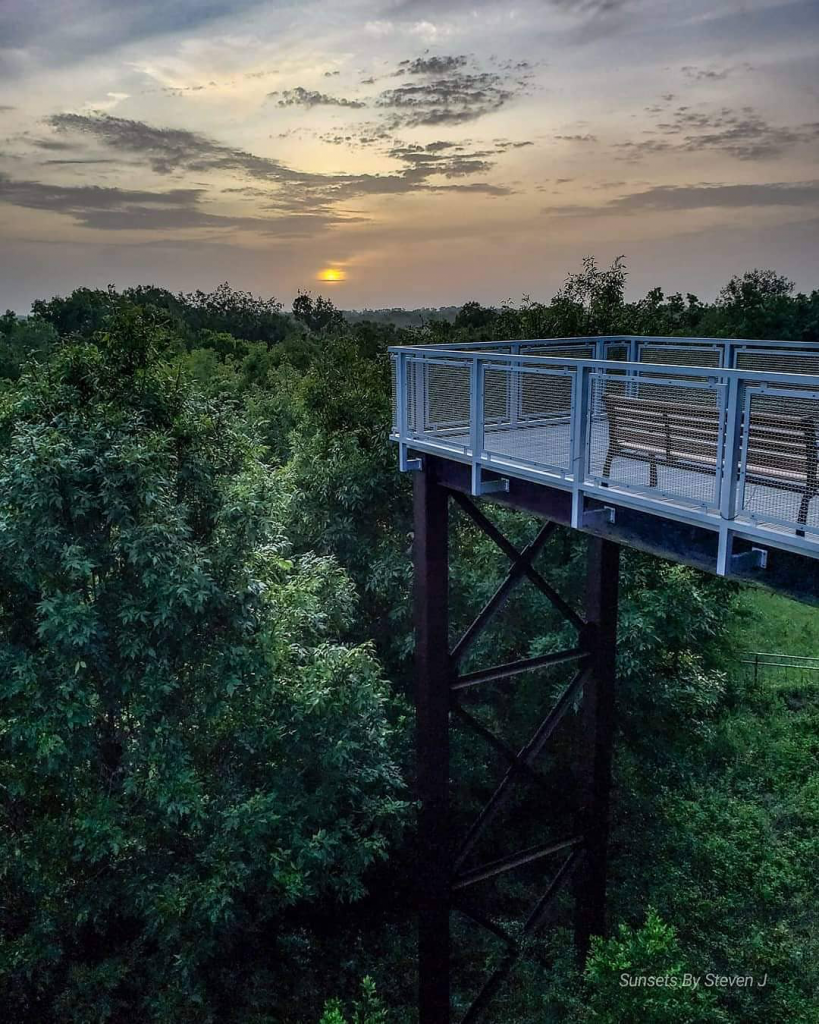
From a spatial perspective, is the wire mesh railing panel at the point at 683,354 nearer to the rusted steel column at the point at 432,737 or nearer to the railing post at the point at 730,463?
the rusted steel column at the point at 432,737

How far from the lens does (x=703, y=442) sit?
5.44 metres

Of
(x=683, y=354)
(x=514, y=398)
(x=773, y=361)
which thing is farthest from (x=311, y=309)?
(x=514, y=398)

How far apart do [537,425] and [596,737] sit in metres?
4.43

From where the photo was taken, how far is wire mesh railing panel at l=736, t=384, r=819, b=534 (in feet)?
15.7

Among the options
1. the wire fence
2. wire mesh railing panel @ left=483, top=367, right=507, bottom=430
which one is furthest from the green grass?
wire mesh railing panel @ left=483, top=367, right=507, bottom=430

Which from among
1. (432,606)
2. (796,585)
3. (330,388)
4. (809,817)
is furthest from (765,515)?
(809,817)

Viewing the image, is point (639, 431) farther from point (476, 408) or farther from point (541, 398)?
point (541, 398)

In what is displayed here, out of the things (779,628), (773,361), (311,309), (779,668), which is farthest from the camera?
(311,309)

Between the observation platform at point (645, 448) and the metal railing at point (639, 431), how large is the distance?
1 cm

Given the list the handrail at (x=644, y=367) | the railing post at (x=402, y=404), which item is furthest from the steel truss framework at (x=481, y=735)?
the handrail at (x=644, y=367)

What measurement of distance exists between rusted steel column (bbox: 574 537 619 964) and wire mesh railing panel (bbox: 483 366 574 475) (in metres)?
2.13

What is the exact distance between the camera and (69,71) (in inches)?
488

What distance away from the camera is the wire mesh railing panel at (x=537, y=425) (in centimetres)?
667

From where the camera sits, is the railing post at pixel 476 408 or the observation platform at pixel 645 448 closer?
the observation platform at pixel 645 448
